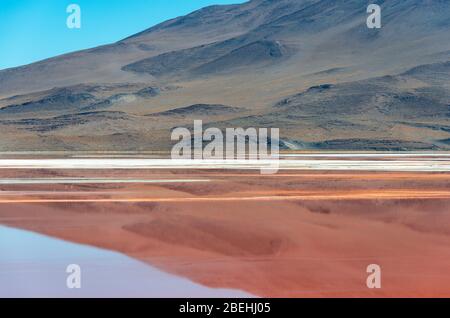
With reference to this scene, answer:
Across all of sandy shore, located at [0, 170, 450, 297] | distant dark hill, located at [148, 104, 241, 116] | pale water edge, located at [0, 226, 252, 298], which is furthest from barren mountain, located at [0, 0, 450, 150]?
pale water edge, located at [0, 226, 252, 298]

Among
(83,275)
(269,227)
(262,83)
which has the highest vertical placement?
(262,83)

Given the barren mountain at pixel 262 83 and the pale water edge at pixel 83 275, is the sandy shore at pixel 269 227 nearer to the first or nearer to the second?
the pale water edge at pixel 83 275

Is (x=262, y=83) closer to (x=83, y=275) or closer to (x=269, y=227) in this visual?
(x=269, y=227)

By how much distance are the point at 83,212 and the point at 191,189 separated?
→ 6348mm

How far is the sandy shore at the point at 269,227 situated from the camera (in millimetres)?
12797

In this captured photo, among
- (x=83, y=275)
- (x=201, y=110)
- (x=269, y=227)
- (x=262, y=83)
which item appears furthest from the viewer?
(x=262, y=83)

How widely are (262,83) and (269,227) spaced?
354ft

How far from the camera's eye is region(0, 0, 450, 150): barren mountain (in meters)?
87.7

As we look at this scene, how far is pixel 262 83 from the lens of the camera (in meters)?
125

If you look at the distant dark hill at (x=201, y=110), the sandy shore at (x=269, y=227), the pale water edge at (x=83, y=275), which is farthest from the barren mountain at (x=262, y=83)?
the pale water edge at (x=83, y=275)

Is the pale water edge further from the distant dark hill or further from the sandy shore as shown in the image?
the distant dark hill

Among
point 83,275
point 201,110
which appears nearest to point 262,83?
point 201,110

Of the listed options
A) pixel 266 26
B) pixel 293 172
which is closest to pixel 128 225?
pixel 293 172
